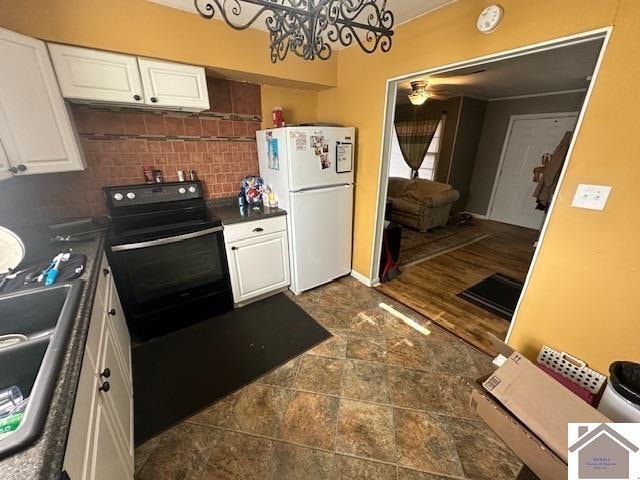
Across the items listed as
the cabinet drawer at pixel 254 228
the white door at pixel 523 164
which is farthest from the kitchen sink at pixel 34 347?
the white door at pixel 523 164

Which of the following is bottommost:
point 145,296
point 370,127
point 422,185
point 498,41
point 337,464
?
point 337,464

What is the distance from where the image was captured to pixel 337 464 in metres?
1.32

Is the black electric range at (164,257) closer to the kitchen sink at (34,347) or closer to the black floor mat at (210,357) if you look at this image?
the black floor mat at (210,357)

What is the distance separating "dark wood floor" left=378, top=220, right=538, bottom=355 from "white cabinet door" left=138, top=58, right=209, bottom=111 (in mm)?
2441

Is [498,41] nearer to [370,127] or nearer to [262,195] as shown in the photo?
[370,127]

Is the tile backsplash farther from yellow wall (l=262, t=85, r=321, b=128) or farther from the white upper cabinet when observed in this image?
the white upper cabinet

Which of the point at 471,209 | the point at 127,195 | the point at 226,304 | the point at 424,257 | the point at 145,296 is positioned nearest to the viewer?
the point at 145,296

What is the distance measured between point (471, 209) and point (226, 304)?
5.37 meters

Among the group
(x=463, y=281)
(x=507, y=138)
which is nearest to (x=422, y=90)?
(x=463, y=281)

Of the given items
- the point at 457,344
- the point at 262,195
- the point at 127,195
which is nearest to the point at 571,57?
the point at 457,344

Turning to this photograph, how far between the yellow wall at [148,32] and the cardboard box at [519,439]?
9.02ft

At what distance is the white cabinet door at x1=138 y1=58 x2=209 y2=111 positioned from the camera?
71.3 inches

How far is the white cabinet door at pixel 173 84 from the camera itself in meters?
1.81

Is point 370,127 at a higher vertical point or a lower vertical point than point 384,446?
higher
